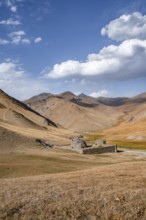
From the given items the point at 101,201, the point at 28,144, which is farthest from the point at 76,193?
the point at 28,144

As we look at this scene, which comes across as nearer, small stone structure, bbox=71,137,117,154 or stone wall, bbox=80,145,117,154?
stone wall, bbox=80,145,117,154

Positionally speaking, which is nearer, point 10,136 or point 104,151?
point 10,136

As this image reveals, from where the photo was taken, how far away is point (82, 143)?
92.9 meters

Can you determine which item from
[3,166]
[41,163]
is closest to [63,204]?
[3,166]

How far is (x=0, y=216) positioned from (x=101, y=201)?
360cm

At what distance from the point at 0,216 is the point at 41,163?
148 feet

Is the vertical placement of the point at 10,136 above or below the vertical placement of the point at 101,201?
above

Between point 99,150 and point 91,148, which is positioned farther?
point 99,150

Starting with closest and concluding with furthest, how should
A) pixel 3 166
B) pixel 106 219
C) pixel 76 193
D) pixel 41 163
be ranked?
1. pixel 106 219
2. pixel 76 193
3. pixel 3 166
4. pixel 41 163

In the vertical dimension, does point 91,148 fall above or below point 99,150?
above

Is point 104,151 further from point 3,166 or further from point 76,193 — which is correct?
point 76,193

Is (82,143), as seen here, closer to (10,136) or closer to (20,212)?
(10,136)

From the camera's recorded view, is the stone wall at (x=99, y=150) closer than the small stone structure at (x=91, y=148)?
Yes

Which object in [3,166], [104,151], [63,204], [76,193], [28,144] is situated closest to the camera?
[63,204]
